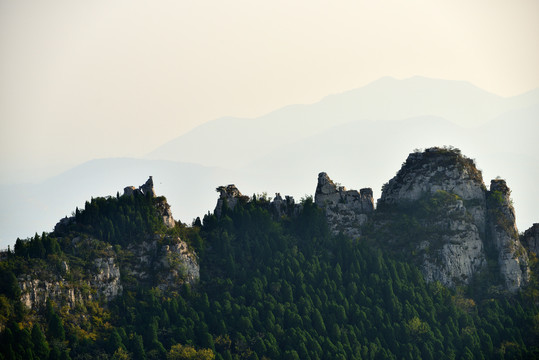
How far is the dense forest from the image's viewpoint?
128 m

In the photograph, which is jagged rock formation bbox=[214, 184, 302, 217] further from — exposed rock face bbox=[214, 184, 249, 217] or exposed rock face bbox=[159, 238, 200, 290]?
exposed rock face bbox=[159, 238, 200, 290]

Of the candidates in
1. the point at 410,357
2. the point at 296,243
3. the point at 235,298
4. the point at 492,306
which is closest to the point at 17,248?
the point at 235,298

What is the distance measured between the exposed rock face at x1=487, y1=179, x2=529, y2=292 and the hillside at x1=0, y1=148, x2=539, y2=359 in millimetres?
258

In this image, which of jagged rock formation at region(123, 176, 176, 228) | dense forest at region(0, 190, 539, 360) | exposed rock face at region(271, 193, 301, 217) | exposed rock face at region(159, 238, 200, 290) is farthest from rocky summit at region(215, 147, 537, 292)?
exposed rock face at region(159, 238, 200, 290)

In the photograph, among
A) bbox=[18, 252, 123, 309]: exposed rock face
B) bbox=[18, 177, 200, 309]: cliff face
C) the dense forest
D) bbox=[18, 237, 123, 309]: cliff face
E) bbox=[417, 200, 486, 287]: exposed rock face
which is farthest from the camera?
bbox=[417, 200, 486, 287]: exposed rock face

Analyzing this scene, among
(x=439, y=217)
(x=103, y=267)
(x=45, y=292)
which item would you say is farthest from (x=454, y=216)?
(x=45, y=292)

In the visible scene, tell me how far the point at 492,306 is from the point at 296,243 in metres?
30.4

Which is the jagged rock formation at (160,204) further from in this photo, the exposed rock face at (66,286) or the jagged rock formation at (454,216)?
the jagged rock formation at (454,216)

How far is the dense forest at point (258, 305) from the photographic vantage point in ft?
422

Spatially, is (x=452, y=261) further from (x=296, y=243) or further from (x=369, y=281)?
(x=296, y=243)

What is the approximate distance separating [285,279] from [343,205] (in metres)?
17.3

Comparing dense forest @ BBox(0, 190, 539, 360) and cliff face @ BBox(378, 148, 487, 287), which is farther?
cliff face @ BBox(378, 148, 487, 287)

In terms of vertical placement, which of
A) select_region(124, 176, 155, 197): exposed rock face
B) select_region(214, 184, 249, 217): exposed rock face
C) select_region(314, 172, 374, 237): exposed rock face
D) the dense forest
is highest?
select_region(124, 176, 155, 197): exposed rock face

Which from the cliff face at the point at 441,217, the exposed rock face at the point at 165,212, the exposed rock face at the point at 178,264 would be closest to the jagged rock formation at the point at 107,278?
the exposed rock face at the point at 178,264
